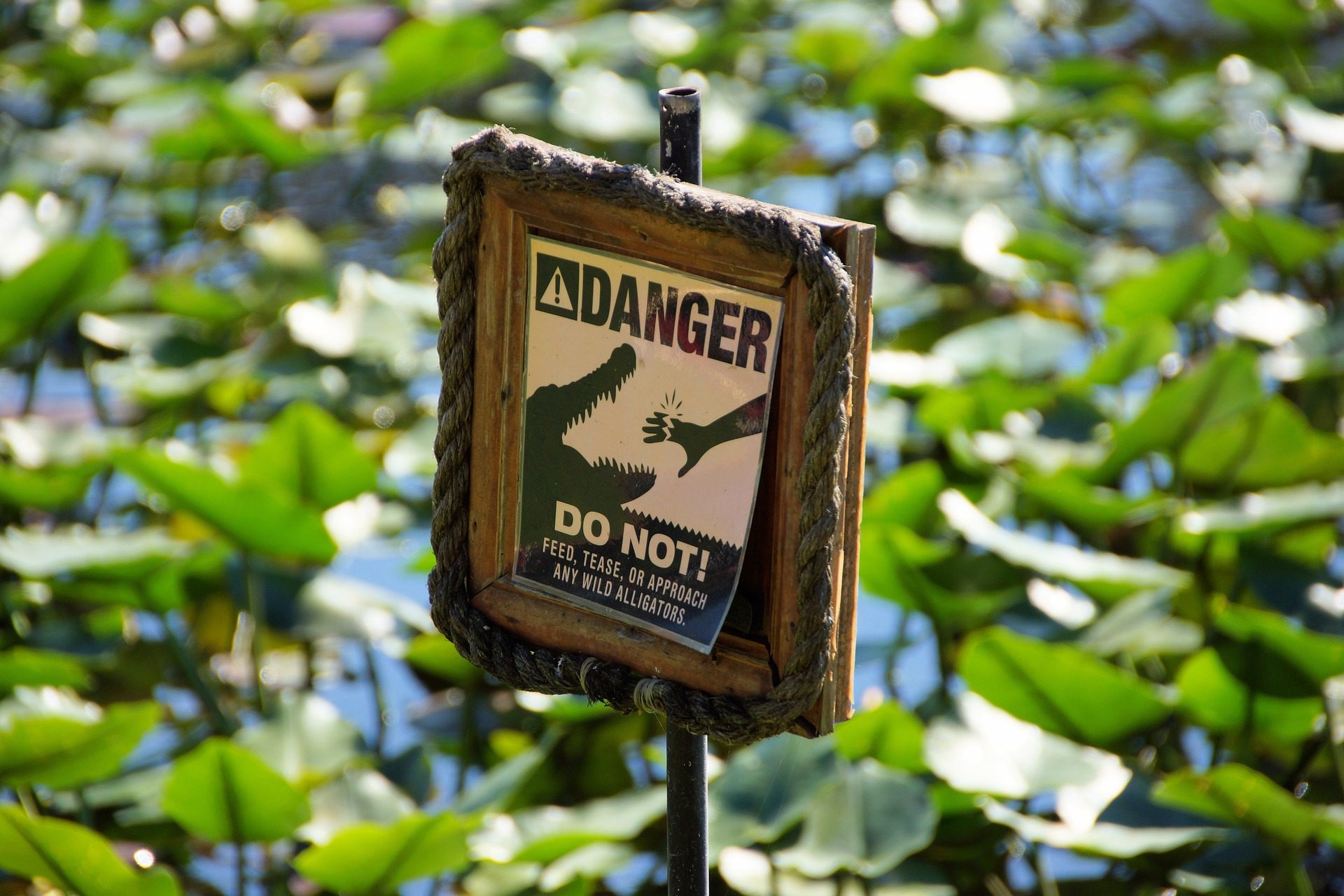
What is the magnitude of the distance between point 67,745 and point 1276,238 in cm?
125

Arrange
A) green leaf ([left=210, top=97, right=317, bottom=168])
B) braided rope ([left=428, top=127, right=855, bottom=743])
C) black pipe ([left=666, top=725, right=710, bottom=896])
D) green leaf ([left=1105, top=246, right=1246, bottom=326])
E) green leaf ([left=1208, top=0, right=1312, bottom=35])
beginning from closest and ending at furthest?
1. braided rope ([left=428, top=127, right=855, bottom=743])
2. black pipe ([left=666, top=725, right=710, bottom=896])
3. green leaf ([left=1105, top=246, right=1246, bottom=326])
4. green leaf ([left=210, top=97, right=317, bottom=168])
5. green leaf ([left=1208, top=0, right=1312, bottom=35])

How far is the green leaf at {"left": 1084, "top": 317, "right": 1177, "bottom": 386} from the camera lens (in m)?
1.28

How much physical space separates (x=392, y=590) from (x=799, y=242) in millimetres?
1038

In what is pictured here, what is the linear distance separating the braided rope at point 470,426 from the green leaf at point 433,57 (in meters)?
1.49

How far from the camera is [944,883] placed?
90cm

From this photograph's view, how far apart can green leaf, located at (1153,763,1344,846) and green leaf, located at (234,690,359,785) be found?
0.54 metres

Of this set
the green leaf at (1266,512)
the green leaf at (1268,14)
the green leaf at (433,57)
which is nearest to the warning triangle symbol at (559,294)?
the green leaf at (1266,512)

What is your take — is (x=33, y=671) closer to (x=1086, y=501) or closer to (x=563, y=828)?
(x=563, y=828)

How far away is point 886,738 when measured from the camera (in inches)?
35.1

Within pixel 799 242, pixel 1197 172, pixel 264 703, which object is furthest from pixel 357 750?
pixel 1197 172

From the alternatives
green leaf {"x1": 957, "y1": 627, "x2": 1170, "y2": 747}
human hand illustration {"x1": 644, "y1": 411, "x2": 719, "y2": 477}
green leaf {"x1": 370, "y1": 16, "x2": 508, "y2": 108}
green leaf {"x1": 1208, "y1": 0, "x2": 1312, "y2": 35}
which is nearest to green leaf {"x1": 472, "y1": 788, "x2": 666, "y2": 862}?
green leaf {"x1": 957, "y1": 627, "x2": 1170, "y2": 747}

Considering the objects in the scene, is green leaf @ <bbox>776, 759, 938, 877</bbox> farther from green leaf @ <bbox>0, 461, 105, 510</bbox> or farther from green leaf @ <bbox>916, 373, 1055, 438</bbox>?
green leaf @ <bbox>0, 461, 105, 510</bbox>

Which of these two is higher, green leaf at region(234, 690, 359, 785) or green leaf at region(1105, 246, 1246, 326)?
green leaf at region(1105, 246, 1246, 326)

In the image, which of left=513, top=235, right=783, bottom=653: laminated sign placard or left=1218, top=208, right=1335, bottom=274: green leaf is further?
left=1218, top=208, right=1335, bottom=274: green leaf
